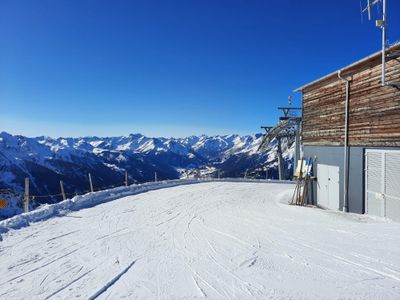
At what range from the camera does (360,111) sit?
1318 cm

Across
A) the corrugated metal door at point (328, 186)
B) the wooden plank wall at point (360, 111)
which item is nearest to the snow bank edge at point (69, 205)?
the corrugated metal door at point (328, 186)

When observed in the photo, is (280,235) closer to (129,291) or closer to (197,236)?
(197,236)

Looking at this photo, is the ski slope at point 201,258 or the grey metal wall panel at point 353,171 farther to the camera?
the grey metal wall panel at point 353,171

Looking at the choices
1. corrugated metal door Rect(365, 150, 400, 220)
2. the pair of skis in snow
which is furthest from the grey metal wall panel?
the pair of skis in snow

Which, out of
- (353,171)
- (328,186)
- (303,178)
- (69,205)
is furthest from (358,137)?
(69,205)

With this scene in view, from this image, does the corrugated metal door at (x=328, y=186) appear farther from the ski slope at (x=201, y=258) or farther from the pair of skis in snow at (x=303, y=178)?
the ski slope at (x=201, y=258)

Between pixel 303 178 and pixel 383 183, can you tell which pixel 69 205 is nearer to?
pixel 303 178

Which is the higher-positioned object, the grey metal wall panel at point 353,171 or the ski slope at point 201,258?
the grey metal wall panel at point 353,171

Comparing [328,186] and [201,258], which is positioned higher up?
[328,186]

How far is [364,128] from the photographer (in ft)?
42.3

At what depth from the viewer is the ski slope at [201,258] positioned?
5.21m

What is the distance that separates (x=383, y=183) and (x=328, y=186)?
3960mm

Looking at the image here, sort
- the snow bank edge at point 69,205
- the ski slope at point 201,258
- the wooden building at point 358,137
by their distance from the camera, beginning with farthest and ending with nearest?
the wooden building at point 358,137 → the snow bank edge at point 69,205 → the ski slope at point 201,258

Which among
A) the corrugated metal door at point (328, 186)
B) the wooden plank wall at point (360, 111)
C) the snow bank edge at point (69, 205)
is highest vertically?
the wooden plank wall at point (360, 111)
